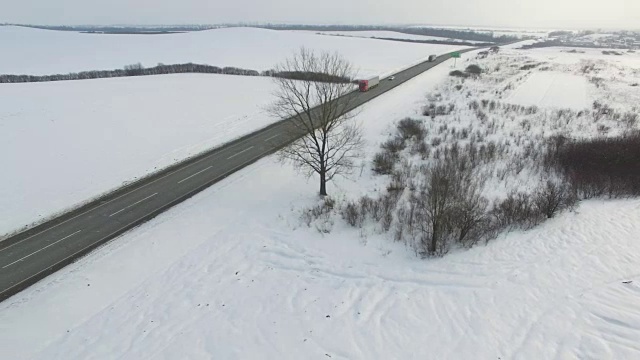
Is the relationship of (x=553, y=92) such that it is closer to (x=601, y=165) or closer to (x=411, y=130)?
(x=411, y=130)

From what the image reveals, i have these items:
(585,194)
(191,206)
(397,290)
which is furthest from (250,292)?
(585,194)

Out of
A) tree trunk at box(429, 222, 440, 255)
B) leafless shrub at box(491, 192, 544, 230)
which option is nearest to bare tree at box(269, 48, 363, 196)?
tree trunk at box(429, 222, 440, 255)

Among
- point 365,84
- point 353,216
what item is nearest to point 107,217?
point 353,216

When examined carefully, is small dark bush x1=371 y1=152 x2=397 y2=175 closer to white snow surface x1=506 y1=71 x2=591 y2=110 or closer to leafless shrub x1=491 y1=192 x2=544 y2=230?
leafless shrub x1=491 y1=192 x2=544 y2=230

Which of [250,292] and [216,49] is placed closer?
[250,292]

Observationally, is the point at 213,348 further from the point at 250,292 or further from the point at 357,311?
the point at 357,311

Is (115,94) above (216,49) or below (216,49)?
below
